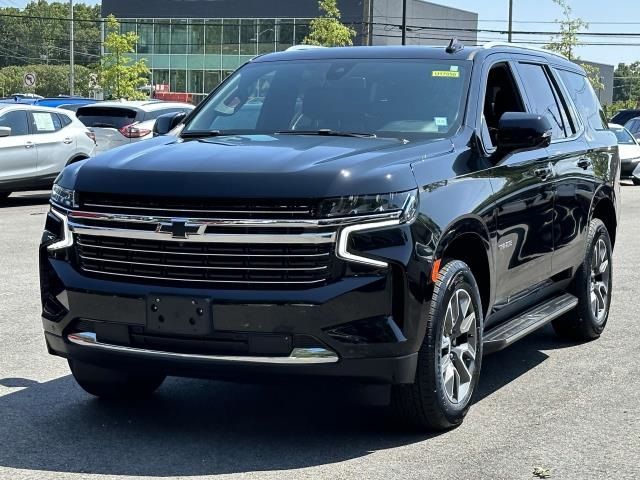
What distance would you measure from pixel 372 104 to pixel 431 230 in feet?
4.69

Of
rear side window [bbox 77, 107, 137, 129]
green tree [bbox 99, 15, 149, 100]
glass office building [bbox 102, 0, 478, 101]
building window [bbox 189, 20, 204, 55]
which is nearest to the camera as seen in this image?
rear side window [bbox 77, 107, 137, 129]

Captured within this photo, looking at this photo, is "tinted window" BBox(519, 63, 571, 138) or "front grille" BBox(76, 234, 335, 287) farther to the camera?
"tinted window" BBox(519, 63, 571, 138)

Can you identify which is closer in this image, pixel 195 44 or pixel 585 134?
pixel 585 134

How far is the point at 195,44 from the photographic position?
77375 millimetres

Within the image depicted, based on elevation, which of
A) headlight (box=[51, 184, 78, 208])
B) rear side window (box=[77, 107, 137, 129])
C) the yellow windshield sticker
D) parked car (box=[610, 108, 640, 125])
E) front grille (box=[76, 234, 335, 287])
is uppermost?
the yellow windshield sticker

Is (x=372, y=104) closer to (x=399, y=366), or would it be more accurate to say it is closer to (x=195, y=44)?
(x=399, y=366)

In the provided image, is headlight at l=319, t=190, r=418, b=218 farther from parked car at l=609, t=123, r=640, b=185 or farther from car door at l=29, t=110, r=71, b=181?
parked car at l=609, t=123, r=640, b=185

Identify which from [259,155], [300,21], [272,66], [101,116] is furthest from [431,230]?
[300,21]

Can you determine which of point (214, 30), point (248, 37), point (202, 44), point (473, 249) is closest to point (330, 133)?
point (473, 249)

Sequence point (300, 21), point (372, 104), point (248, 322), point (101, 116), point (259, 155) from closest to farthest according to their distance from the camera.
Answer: point (248, 322) < point (259, 155) < point (372, 104) < point (101, 116) < point (300, 21)

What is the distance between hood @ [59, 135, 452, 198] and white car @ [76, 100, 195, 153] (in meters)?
15.4

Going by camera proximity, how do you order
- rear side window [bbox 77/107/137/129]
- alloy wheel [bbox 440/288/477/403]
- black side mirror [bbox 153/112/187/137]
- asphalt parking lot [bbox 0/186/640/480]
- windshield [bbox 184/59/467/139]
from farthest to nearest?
rear side window [bbox 77/107/137/129], black side mirror [bbox 153/112/187/137], windshield [bbox 184/59/467/139], alloy wheel [bbox 440/288/477/403], asphalt parking lot [bbox 0/186/640/480]

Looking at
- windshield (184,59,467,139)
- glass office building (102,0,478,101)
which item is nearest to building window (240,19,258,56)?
glass office building (102,0,478,101)

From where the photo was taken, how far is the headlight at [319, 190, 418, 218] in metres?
4.64
